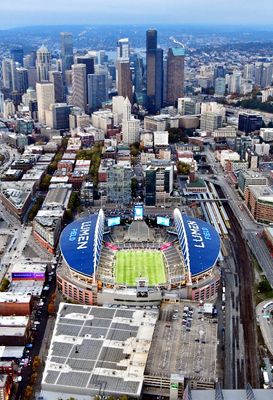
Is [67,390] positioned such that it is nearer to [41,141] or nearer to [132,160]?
[132,160]

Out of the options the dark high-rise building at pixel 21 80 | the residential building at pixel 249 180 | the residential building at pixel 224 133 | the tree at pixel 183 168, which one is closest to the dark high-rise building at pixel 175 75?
the residential building at pixel 224 133

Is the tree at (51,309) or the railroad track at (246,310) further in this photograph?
the tree at (51,309)

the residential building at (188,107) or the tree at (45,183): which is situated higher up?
the residential building at (188,107)

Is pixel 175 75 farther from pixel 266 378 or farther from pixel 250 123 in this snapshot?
pixel 266 378

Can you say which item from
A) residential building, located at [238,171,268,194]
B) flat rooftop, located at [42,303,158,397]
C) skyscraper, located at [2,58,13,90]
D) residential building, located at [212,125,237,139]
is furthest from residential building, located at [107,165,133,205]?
skyscraper, located at [2,58,13,90]

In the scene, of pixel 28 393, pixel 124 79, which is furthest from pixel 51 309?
pixel 124 79

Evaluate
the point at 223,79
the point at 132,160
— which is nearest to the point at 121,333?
the point at 132,160

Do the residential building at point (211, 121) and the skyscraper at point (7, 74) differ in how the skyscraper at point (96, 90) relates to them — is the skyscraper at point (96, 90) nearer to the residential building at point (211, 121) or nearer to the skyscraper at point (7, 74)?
the residential building at point (211, 121)
